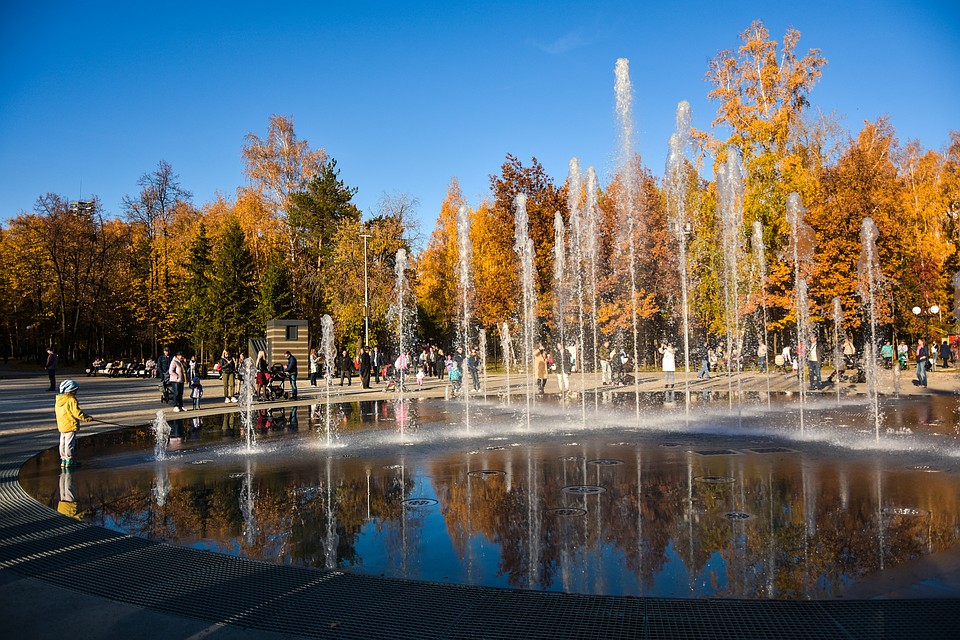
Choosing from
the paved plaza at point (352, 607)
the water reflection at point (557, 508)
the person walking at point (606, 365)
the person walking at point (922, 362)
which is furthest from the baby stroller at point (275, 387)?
the person walking at point (922, 362)

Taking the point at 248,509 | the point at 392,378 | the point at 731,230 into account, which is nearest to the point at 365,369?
the point at 392,378

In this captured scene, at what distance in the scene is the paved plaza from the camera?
4.30 metres

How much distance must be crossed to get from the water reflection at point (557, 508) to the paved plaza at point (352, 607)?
30 centimetres

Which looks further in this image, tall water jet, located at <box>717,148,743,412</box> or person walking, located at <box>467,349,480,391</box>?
tall water jet, located at <box>717,148,743,412</box>

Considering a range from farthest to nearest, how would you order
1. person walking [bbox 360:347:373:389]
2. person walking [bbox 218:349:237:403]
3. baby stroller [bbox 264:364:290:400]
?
person walking [bbox 360:347:373:389] → baby stroller [bbox 264:364:290:400] → person walking [bbox 218:349:237:403]

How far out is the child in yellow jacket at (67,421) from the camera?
442 inches

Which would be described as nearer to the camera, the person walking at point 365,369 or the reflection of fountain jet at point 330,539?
the reflection of fountain jet at point 330,539

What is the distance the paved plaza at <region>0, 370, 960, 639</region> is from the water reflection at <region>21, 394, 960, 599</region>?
0.30m

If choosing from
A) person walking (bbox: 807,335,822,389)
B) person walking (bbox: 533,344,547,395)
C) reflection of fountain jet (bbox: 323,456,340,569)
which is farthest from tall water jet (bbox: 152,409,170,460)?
person walking (bbox: 807,335,822,389)

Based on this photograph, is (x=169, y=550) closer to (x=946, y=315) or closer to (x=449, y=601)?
(x=449, y=601)

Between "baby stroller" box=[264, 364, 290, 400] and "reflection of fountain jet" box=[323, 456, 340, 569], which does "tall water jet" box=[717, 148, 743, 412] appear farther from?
"reflection of fountain jet" box=[323, 456, 340, 569]

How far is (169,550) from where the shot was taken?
6.31 metres

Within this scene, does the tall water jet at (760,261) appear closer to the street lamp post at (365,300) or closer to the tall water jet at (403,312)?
the tall water jet at (403,312)

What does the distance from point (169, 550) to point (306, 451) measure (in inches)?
236
